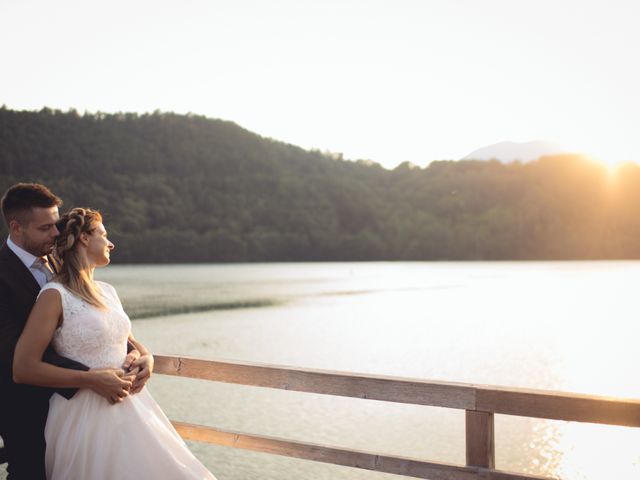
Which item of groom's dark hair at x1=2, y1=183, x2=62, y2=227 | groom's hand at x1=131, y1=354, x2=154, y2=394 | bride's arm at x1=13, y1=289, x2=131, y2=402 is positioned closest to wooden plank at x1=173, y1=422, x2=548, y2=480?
groom's hand at x1=131, y1=354, x2=154, y2=394

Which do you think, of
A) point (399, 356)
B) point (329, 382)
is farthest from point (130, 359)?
point (399, 356)

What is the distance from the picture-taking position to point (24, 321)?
241 cm

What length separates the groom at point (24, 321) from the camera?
2.37 m

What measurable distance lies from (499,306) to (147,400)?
43003 millimetres

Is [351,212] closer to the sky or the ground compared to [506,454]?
closer to the sky

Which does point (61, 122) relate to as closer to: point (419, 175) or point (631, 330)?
point (419, 175)

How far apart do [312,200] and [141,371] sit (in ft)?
352

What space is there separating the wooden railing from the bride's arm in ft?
2.88

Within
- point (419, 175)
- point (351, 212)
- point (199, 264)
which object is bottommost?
point (199, 264)

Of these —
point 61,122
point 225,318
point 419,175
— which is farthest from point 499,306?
point 419,175

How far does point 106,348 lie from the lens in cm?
247

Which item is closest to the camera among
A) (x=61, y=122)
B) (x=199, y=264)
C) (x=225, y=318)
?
(x=225, y=318)

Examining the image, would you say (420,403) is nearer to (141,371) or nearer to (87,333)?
(141,371)

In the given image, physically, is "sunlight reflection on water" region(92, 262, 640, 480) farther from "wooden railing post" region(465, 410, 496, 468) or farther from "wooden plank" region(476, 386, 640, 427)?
"wooden plank" region(476, 386, 640, 427)
